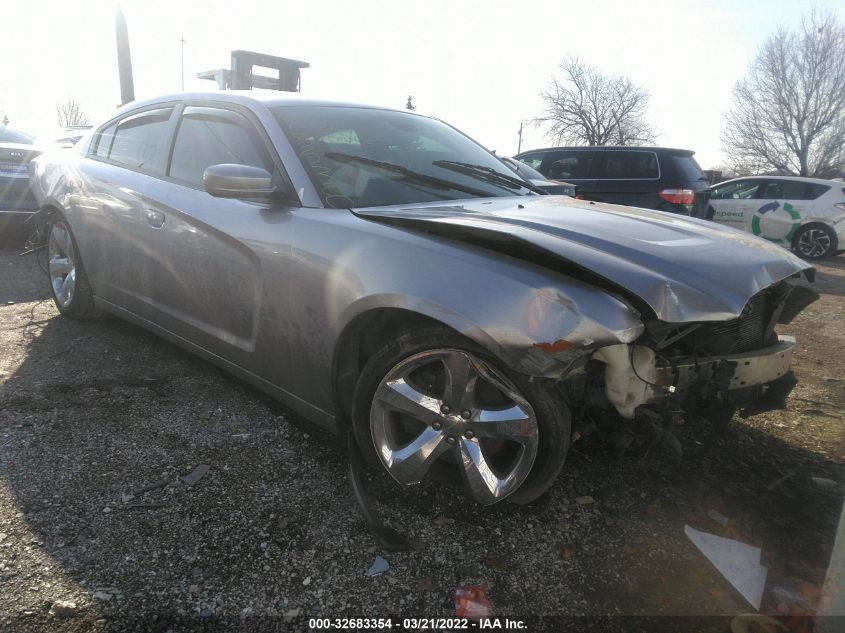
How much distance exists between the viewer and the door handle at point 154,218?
3.17 meters

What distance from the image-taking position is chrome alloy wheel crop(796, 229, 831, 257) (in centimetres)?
1090

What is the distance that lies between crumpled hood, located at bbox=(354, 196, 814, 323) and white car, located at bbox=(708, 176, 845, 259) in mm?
9431

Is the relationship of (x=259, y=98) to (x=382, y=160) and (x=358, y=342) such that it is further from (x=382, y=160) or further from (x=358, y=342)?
(x=358, y=342)

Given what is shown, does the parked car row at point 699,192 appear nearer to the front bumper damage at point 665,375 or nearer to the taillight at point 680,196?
the taillight at point 680,196

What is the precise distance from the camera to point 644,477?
8.41 ft

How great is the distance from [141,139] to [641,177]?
721cm

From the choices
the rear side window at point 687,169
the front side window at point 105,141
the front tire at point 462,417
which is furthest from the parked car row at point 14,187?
the rear side window at point 687,169

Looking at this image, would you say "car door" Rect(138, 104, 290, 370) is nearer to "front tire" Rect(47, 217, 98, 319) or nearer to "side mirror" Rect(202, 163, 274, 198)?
"side mirror" Rect(202, 163, 274, 198)

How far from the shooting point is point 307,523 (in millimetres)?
2217

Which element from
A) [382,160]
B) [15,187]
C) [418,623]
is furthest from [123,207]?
[15,187]

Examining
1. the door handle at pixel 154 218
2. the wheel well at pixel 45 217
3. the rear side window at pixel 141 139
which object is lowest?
the wheel well at pixel 45 217

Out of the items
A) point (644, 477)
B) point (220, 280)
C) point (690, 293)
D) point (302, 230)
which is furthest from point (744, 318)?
point (220, 280)

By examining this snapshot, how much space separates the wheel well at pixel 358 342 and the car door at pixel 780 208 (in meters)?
11.0

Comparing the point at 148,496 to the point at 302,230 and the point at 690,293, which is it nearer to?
the point at 302,230
